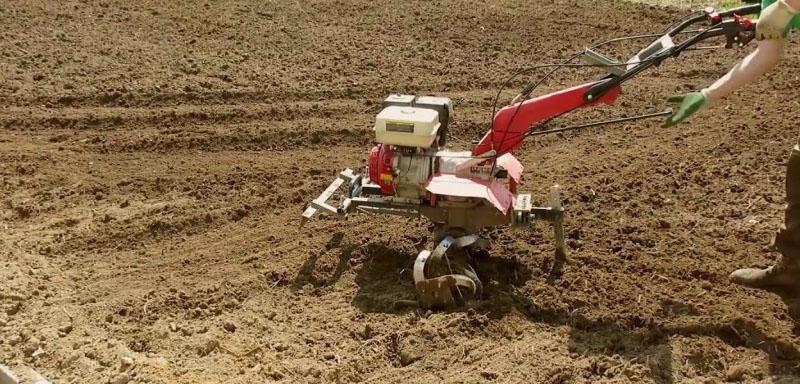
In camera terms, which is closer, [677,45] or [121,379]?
[121,379]

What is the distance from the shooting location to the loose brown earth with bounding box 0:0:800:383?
4762 mm

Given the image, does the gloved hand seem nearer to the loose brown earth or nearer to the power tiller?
the power tiller

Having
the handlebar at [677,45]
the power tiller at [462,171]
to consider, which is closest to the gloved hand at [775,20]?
the handlebar at [677,45]

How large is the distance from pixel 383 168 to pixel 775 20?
7.71ft

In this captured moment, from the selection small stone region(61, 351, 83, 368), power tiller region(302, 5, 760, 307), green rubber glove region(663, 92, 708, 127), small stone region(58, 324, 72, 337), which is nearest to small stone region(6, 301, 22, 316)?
small stone region(58, 324, 72, 337)

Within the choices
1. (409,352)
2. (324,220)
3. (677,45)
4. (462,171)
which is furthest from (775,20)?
(324,220)

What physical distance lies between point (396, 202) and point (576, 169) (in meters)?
2.08

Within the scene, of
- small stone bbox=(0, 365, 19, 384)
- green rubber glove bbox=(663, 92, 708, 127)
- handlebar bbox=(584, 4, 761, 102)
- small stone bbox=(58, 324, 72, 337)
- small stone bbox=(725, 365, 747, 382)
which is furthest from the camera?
small stone bbox=(58, 324, 72, 337)

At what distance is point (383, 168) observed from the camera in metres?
5.29

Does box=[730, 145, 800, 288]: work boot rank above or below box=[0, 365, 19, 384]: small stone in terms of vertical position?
above

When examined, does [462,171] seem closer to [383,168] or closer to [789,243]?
[383,168]

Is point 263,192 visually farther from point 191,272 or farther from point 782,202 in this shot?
point 782,202

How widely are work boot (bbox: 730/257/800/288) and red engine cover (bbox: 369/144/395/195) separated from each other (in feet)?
7.13

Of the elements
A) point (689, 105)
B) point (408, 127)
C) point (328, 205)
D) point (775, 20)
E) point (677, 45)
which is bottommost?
point (328, 205)
